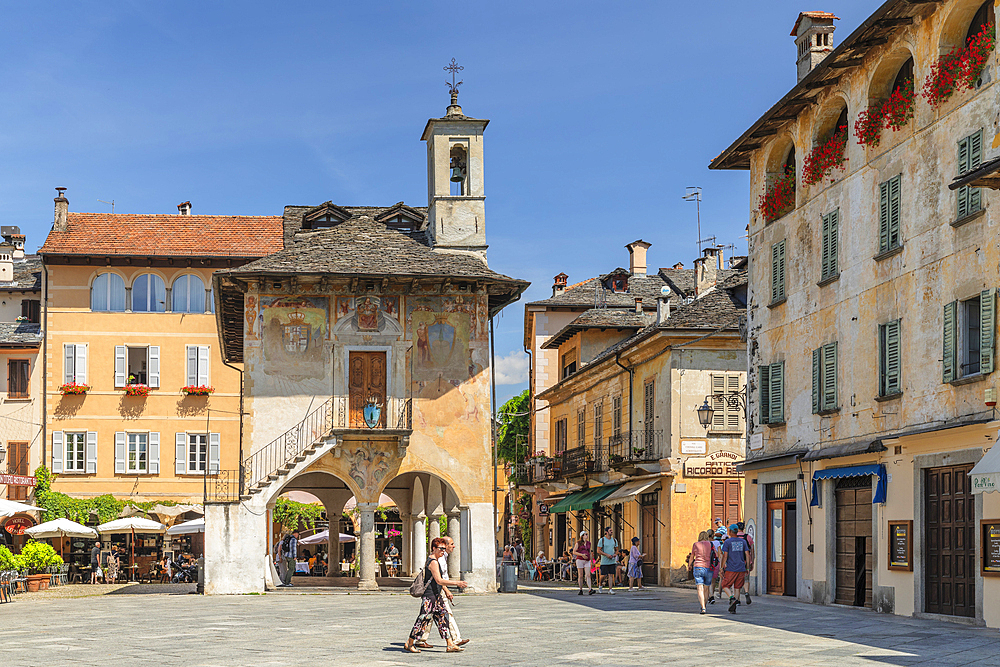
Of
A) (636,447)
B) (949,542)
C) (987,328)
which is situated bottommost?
(949,542)

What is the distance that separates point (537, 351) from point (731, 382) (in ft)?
75.3

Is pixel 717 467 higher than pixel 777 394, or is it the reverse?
pixel 777 394

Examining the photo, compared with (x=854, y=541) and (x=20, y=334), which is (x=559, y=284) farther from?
(x=854, y=541)

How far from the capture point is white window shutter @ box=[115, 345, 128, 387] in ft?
156

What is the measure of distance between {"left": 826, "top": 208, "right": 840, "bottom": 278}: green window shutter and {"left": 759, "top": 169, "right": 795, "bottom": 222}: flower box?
238 cm

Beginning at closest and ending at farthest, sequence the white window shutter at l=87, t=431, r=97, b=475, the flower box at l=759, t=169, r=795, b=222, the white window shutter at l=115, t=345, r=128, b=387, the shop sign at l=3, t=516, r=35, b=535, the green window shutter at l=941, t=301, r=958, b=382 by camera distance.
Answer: the green window shutter at l=941, t=301, r=958, b=382 → the flower box at l=759, t=169, r=795, b=222 → the shop sign at l=3, t=516, r=35, b=535 → the white window shutter at l=87, t=431, r=97, b=475 → the white window shutter at l=115, t=345, r=128, b=387

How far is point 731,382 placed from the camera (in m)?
35.8

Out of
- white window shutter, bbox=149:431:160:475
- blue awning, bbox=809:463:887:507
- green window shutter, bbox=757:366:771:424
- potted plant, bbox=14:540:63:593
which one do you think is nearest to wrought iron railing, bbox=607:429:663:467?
green window shutter, bbox=757:366:771:424

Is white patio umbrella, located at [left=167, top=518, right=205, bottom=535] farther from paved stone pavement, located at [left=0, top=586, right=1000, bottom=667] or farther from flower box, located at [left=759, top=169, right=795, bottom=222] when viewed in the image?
flower box, located at [left=759, top=169, right=795, bottom=222]

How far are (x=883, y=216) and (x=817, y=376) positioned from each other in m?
4.05

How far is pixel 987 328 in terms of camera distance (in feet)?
61.9

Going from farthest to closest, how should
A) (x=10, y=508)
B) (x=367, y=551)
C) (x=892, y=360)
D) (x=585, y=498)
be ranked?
(x=585, y=498)
(x=10, y=508)
(x=367, y=551)
(x=892, y=360)

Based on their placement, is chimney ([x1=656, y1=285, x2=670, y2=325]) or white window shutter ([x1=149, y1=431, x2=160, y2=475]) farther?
white window shutter ([x1=149, y1=431, x2=160, y2=475])

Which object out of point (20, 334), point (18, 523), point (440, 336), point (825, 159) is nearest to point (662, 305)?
point (440, 336)
